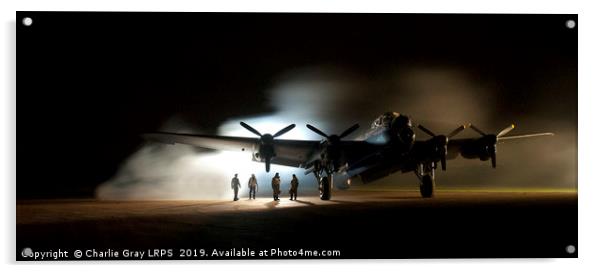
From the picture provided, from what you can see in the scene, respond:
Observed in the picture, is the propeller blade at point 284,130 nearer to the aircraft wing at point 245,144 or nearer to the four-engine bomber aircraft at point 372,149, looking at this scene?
the four-engine bomber aircraft at point 372,149

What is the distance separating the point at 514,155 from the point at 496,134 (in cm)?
67

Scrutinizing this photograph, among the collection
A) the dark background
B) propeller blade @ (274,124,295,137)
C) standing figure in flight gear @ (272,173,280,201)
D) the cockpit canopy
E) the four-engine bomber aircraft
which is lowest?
standing figure in flight gear @ (272,173,280,201)

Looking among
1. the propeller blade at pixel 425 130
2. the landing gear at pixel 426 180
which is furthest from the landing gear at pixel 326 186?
the propeller blade at pixel 425 130

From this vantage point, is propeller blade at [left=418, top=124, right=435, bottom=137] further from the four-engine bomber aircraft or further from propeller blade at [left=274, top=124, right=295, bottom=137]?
propeller blade at [left=274, top=124, right=295, bottom=137]

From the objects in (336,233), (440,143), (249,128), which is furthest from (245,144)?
(440,143)

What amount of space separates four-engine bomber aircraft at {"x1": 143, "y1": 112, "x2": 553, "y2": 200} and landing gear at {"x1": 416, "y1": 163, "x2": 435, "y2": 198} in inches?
1.2

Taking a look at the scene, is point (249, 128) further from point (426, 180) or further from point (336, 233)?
point (426, 180)

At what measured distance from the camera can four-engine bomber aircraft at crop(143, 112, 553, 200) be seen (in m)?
11.3

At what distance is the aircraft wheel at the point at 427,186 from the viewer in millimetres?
13766

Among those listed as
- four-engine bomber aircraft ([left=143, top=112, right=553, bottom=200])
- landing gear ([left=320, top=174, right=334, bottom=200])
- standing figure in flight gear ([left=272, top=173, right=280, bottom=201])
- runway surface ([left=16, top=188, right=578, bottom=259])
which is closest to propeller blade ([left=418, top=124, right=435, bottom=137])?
four-engine bomber aircraft ([left=143, top=112, right=553, bottom=200])

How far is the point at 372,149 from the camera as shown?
41.3 feet

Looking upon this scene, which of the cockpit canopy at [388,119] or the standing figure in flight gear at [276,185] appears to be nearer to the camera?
the standing figure in flight gear at [276,185]

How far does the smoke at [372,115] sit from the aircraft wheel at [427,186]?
1.99 metres

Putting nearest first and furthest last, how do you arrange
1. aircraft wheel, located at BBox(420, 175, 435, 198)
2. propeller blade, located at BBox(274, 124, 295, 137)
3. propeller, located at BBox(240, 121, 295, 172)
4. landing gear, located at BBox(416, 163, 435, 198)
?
1. propeller blade, located at BBox(274, 124, 295, 137)
2. propeller, located at BBox(240, 121, 295, 172)
3. landing gear, located at BBox(416, 163, 435, 198)
4. aircraft wheel, located at BBox(420, 175, 435, 198)
